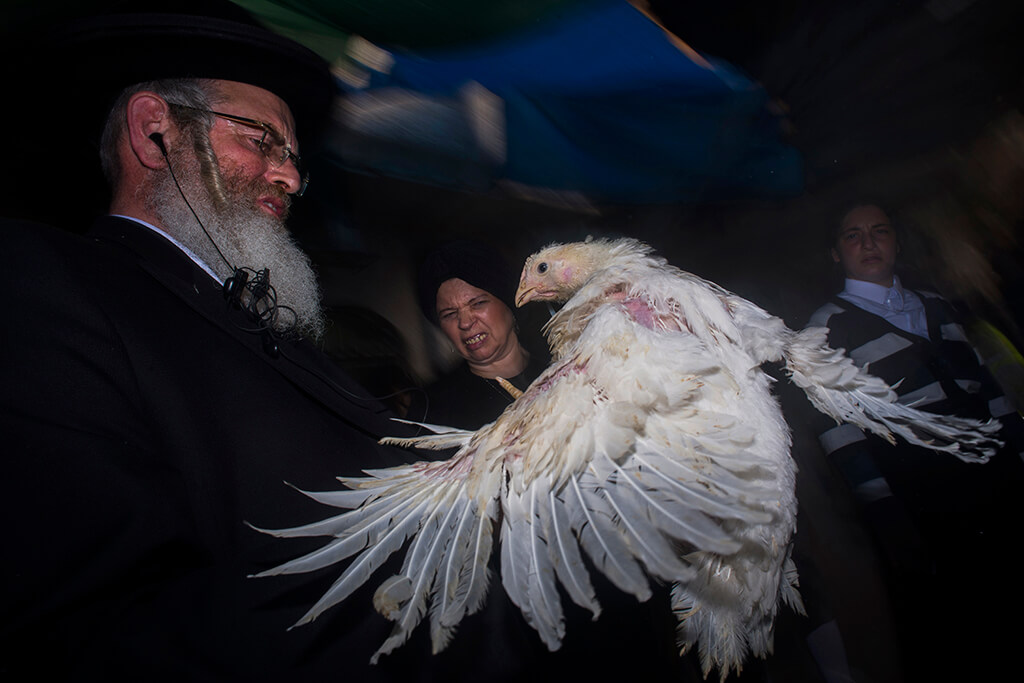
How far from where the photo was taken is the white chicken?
31.9 inches

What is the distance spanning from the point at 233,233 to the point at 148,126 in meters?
0.38

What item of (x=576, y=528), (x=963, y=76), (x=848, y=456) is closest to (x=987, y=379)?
(x=848, y=456)

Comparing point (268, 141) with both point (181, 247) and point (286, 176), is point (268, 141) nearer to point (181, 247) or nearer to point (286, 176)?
point (286, 176)

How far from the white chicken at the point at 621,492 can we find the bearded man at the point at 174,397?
0.11 metres

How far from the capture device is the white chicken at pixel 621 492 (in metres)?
0.81

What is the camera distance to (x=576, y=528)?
0.88 m

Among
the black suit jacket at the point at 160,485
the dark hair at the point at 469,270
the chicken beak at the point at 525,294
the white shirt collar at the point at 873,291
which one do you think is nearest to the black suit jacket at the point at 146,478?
the black suit jacket at the point at 160,485

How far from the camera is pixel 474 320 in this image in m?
2.24

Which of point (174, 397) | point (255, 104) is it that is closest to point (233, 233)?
point (255, 104)

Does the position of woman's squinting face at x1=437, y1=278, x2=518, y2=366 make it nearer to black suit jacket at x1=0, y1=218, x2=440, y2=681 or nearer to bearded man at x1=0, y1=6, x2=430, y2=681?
bearded man at x1=0, y1=6, x2=430, y2=681

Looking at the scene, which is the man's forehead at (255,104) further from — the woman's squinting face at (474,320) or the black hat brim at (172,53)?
the woman's squinting face at (474,320)

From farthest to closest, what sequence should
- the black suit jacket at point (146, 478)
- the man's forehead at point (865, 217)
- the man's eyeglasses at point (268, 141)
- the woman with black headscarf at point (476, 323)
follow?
the man's forehead at point (865, 217), the woman with black headscarf at point (476, 323), the man's eyeglasses at point (268, 141), the black suit jacket at point (146, 478)

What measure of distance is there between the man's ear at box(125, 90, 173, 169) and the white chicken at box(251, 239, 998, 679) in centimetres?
110

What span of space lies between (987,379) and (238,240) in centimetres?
350
